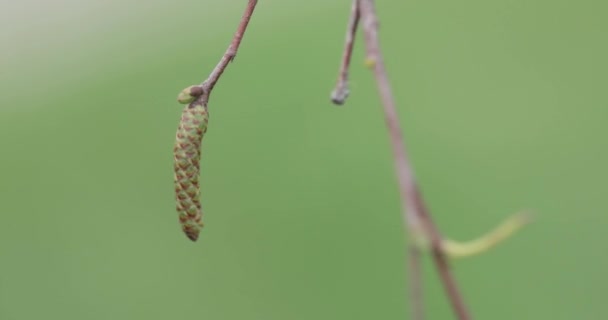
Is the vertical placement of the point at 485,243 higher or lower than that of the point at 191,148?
higher

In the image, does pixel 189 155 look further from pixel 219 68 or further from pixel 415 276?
pixel 415 276

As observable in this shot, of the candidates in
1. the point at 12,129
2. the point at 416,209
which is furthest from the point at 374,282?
the point at 416,209

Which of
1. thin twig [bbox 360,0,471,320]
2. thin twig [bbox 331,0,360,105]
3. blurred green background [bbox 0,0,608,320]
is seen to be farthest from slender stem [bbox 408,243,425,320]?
blurred green background [bbox 0,0,608,320]

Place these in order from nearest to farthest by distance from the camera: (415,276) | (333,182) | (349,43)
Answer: (415,276), (349,43), (333,182)

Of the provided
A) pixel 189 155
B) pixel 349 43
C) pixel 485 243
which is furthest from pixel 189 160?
pixel 485 243

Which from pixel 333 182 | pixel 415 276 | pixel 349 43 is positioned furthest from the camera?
pixel 333 182

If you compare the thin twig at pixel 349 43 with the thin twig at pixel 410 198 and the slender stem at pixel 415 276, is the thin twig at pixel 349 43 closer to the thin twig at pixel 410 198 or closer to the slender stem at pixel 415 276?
the thin twig at pixel 410 198

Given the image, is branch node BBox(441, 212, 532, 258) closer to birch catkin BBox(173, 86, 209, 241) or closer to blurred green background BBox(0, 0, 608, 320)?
birch catkin BBox(173, 86, 209, 241)

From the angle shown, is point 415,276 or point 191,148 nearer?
point 415,276
